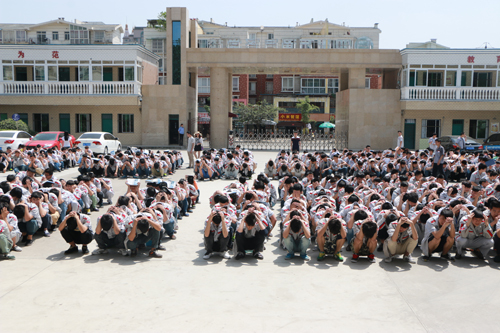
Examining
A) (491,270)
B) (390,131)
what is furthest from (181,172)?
(390,131)

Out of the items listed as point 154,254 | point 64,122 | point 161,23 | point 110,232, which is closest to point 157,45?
point 161,23

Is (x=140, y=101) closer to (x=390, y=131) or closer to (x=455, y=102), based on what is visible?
(x=390, y=131)

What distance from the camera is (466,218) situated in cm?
909

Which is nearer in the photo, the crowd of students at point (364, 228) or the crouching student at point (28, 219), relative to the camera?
the crowd of students at point (364, 228)

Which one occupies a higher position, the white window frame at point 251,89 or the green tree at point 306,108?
the white window frame at point 251,89

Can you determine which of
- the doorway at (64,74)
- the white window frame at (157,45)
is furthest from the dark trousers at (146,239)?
the white window frame at (157,45)

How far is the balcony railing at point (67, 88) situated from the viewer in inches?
1396

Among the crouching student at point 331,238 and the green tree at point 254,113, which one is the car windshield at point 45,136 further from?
the green tree at point 254,113

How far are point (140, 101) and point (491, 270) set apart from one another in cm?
3096

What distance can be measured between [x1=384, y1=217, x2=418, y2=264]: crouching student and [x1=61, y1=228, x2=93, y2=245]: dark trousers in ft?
18.1

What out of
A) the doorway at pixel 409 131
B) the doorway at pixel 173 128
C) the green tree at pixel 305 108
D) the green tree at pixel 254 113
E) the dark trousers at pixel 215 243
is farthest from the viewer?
the green tree at pixel 305 108

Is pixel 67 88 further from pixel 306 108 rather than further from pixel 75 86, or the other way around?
pixel 306 108

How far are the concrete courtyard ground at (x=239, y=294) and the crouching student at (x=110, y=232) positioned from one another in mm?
215

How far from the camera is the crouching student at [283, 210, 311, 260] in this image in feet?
28.9
